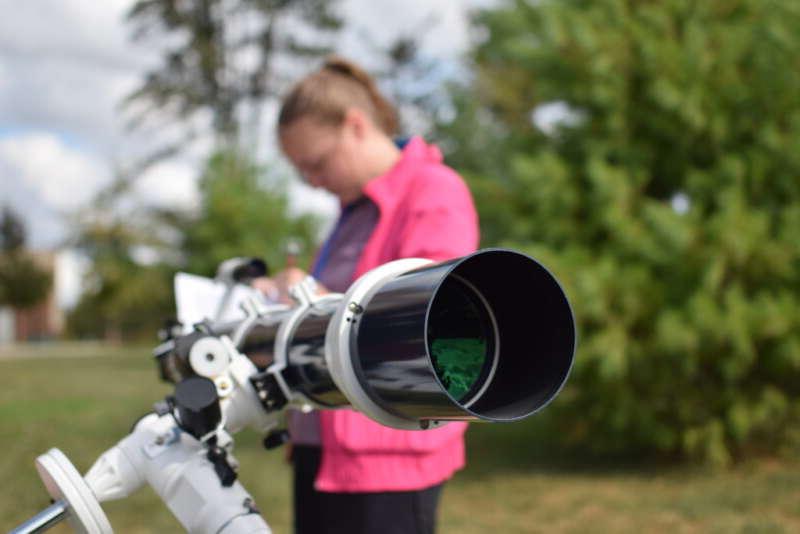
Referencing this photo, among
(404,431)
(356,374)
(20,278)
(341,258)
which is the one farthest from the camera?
(20,278)

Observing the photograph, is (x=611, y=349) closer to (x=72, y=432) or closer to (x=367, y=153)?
(x=367, y=153)

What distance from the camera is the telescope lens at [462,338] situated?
113 cm

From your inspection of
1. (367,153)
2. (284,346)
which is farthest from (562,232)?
(284,346)

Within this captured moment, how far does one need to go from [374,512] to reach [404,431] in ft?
0.74

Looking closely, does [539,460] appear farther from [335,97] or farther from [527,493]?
[335,97]

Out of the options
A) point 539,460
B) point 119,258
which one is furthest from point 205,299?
point 119,258

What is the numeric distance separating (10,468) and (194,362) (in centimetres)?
697

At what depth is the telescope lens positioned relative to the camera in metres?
1.13

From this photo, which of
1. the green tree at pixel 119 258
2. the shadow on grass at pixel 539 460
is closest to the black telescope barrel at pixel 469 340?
the shadow on grass at pixel 539 460

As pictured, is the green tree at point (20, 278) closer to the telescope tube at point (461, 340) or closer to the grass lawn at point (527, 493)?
the grass lawn at point (527, 493)

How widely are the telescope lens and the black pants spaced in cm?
86

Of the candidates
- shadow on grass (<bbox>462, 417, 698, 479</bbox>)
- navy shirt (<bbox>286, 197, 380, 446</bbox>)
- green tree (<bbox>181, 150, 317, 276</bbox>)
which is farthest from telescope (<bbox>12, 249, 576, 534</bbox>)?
green tree (<bbox>181, 150, 317, 276</bbox>)

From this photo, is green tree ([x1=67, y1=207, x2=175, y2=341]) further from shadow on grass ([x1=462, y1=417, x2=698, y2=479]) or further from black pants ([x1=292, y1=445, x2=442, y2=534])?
black pants ([x1=292, y1=445, x2=442, y2=534])

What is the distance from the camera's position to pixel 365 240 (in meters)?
2.17
